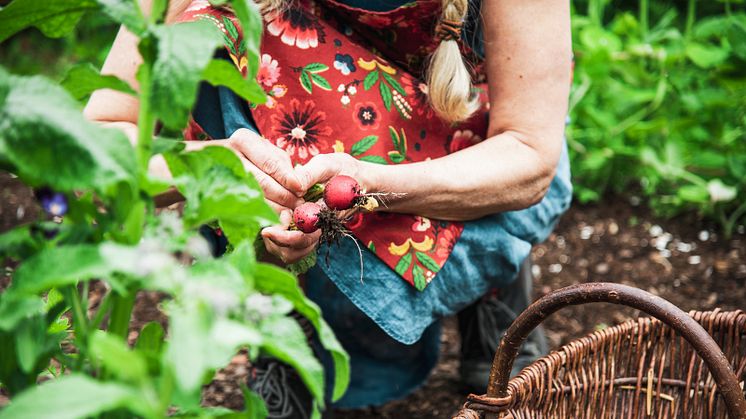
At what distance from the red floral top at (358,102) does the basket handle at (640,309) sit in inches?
10.4

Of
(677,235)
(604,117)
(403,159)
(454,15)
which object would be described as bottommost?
(677,235)

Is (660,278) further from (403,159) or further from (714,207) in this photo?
(403,159)

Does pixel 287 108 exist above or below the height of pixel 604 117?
above

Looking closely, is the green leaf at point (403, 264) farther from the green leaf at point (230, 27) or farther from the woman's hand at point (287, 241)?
the green leaf at point (230, 27)

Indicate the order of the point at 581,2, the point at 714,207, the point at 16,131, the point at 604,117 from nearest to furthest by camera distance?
the point at 16,131
the point at 714,207
the point at 604,117
the point at 581,2

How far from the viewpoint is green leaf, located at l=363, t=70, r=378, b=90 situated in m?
1.17

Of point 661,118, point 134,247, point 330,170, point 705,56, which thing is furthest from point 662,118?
point 134,247

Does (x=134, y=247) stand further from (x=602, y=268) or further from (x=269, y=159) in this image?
(x=602, y=268)

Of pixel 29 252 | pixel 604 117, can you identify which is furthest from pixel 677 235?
pixel 29 252

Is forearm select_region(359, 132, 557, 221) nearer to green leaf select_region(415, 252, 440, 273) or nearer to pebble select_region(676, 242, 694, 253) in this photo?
green leaf select_region(415, 252, 440, 273)

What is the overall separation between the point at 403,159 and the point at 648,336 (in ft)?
1.39

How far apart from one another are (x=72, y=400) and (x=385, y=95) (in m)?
0.85

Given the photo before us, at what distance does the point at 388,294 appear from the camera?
116 centimetres

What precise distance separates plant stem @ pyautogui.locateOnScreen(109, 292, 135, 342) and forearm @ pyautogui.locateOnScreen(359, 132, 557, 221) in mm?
580
